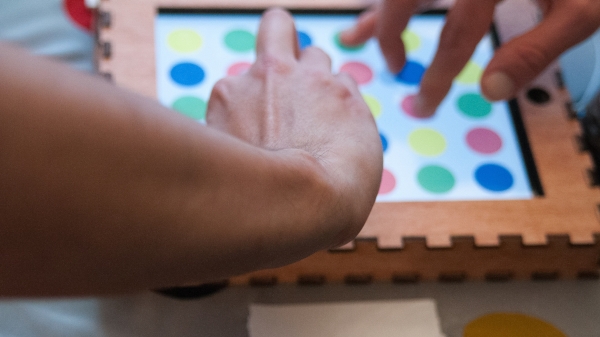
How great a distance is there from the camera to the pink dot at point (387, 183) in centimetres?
56

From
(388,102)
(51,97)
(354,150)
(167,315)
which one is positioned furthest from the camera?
(388,102)

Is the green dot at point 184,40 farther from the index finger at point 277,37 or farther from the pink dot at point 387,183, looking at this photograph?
the pink dot at point 387,183

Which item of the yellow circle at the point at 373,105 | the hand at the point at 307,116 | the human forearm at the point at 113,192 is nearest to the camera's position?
the human forearm at the point at 113,192

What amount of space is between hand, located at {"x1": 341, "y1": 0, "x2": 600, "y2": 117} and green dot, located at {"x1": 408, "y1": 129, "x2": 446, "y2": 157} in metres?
0.03

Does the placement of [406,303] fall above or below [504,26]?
below

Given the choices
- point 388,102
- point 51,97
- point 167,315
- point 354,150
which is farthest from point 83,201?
point 388,102

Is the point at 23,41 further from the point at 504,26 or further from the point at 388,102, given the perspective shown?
the point at 504,26

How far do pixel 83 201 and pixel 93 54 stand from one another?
0.56m

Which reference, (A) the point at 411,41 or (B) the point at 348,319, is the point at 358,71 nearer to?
(A) the point at 411,41

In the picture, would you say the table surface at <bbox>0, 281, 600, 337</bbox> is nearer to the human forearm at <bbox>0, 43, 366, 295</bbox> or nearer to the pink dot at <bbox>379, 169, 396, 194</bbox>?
→ the pink dot at <bbox>379, 169, 396, 194</bbox>

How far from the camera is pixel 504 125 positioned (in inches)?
24.6

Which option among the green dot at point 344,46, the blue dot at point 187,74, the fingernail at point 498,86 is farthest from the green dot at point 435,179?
the blue dot at point 187,74

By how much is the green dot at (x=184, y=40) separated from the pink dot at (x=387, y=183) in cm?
30

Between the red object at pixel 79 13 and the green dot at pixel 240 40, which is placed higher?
the red object at pixel 79 13
